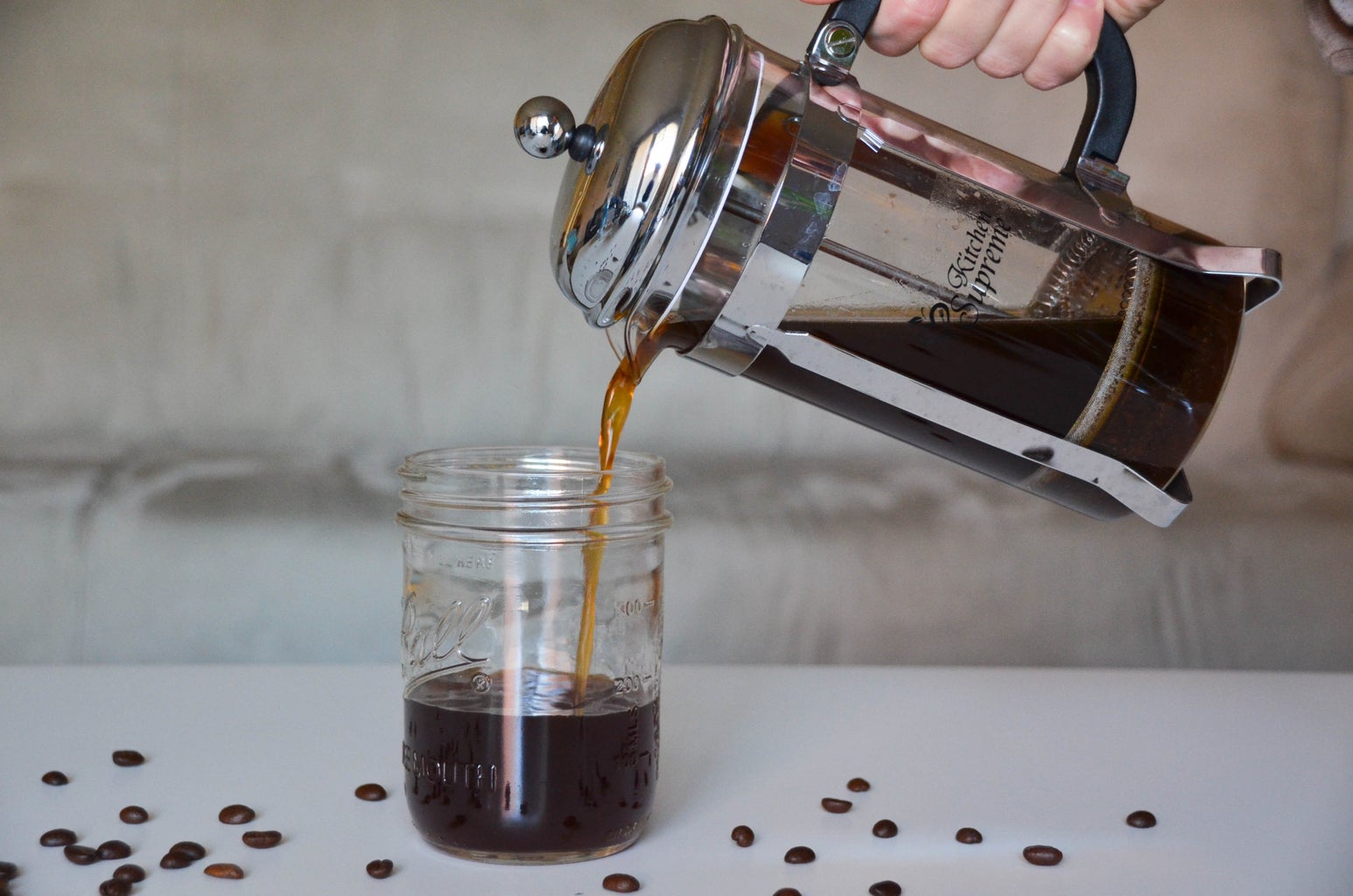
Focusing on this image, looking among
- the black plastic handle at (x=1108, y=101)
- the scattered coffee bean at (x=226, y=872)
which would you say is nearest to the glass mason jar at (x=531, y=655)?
the scattered coffee bean at (x=226, y=872)

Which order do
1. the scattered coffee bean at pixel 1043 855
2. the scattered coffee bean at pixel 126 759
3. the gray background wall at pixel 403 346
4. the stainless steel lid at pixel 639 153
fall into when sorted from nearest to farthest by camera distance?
the stainless steel lid at pixel 639 153 < the scattered coffee bean at pixel 1043 855 < the scattered coffee bean at pixel 126 759 < the gray background wall at pixel 403 346

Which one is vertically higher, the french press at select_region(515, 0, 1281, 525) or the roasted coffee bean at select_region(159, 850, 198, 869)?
the french press at select_region(515, 0, 1281, 525)

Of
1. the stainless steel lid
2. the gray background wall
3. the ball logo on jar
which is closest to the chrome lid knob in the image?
the stainless steel lid

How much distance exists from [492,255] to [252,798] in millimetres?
684

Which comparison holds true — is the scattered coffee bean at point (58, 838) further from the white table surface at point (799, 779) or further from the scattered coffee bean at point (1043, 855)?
the scattered coffee bean at point (1043, 855)

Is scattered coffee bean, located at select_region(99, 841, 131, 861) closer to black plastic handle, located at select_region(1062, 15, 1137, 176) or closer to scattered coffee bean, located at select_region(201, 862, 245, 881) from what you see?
scattered coffee bean, located at select_region(201, 862, 245, 881)

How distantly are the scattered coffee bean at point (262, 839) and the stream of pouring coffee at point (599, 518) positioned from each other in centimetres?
19

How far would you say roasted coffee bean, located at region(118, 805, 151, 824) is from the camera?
30.6 inches

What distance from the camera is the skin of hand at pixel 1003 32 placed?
761mm

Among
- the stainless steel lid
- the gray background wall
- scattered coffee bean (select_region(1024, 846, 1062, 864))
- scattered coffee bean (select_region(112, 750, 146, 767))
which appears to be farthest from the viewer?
the gray background wall

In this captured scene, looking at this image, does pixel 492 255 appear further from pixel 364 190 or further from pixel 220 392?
pixel 220 392

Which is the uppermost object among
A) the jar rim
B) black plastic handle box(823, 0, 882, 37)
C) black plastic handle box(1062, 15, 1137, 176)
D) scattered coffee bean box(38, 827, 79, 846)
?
black plastic handle box(823, 0, 882, 37)

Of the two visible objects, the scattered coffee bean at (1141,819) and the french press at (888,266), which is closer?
the french press at (888,266)

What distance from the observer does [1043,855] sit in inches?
29.1
